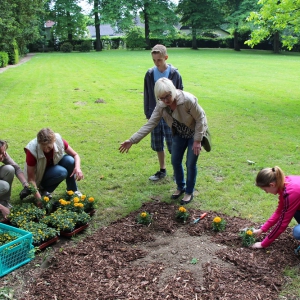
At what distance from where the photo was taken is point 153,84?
4852 millimetres

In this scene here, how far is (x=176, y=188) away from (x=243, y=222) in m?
1.28

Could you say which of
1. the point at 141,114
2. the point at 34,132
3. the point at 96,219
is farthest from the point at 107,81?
the point at 96,219

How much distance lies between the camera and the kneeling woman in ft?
12.4

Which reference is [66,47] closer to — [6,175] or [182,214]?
[6,175]

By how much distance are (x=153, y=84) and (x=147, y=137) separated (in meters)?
2.56

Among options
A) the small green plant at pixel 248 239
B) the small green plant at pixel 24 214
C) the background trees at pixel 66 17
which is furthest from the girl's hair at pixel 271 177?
the background trees at pixel 66 17

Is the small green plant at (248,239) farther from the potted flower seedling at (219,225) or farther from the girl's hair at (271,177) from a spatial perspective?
the girl's hair at (271,177)

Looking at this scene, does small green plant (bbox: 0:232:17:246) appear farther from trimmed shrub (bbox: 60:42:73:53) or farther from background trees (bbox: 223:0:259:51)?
background trees (bbox: 223:0:259:51)

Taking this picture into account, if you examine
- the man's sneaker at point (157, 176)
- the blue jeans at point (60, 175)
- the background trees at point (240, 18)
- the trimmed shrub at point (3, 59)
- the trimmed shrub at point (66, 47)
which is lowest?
the man's sneaker at point (157, 176)

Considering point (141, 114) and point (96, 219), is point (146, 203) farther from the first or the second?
point (141, 114)

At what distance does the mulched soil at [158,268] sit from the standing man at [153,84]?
1515 mm

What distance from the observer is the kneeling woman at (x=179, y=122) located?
379 cm

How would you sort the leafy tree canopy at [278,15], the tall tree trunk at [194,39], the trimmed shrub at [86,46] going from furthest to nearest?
the tall tree trunk at [194,39]
the trimmed shrub at [86,46]
the leafy tree canopy at [278,15]

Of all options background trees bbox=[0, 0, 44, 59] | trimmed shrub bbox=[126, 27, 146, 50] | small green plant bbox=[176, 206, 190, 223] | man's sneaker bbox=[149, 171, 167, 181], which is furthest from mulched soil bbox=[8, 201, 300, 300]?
trimmed shrub bbox=[126, 27, 146, 50]
